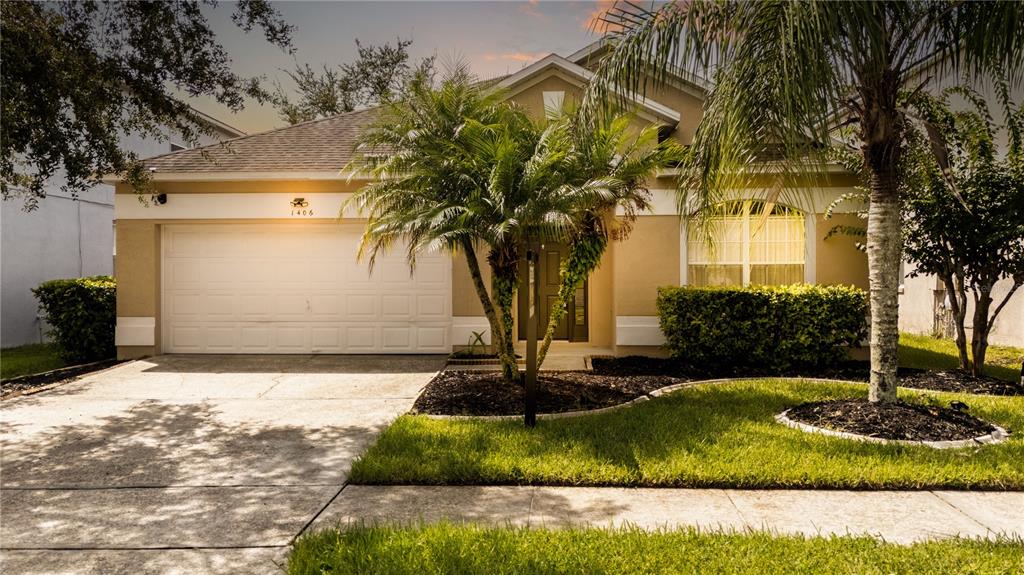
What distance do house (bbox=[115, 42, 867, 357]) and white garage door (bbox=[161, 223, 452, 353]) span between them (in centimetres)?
2

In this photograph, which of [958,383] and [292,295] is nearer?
[958,383]

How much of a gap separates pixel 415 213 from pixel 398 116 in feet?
5.17

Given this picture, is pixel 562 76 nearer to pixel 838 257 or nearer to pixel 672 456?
pixel 838 257

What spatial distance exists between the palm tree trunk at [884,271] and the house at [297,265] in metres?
4.43

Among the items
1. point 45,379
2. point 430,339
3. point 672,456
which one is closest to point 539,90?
point 430,339

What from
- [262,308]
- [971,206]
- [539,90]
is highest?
[539,90]

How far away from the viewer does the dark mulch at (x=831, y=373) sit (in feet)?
26.2

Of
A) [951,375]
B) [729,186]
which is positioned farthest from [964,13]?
[951,375]

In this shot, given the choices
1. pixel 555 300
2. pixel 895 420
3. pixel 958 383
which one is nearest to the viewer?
pixel 895 420

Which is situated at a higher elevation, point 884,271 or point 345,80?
point 345,80

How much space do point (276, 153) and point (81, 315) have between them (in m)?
4.63

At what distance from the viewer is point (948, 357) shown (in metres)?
11.2

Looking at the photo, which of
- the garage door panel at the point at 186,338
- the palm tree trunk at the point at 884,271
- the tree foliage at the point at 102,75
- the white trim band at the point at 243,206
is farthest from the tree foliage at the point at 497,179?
the garage door panel at the point at 186,338

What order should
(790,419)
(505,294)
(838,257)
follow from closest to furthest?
(790,419)
(505,294)
(838,257)
